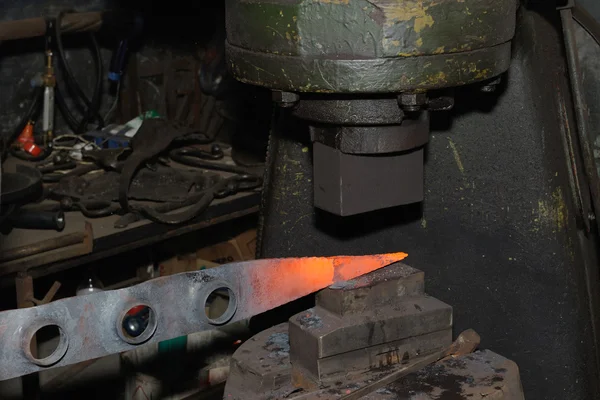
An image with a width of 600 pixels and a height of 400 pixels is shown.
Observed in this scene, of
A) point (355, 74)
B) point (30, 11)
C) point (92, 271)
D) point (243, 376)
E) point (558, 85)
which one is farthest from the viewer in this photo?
point (30, 11)

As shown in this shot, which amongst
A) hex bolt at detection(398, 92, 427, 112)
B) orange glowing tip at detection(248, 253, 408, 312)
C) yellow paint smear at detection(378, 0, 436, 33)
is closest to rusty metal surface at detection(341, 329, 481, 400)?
orange glowing tip at detection(248, 253, 408, 312)

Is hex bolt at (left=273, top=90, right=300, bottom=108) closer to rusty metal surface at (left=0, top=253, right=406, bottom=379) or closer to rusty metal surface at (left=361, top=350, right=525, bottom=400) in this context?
rusty metal surface at (left=0, top=253, right=406, bottom=379)

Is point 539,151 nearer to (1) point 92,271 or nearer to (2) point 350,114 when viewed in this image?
(2) point 350,114

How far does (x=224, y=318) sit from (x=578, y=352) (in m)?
0.58

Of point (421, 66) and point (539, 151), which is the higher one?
point (421, 66)

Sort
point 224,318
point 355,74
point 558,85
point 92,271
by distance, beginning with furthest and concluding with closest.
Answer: point 92,271
point 558,85
point 224,318
point 355,74

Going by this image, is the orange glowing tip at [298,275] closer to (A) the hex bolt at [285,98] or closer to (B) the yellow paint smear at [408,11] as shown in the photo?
(A) the hex bolt at [285,98]

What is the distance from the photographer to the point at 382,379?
122 centimetres

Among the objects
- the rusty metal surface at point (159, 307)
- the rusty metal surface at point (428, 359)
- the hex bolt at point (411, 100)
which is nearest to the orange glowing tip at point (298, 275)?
the rusty metal surface at point (159, 307)

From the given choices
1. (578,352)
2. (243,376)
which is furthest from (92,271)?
(578,352)

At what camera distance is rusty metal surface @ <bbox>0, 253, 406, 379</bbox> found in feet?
3.22

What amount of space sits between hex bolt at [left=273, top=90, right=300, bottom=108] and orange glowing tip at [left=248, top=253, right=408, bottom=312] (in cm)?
23

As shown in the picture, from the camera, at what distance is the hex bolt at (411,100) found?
3.49 feet

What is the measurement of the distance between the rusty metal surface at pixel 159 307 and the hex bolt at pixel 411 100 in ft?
1.00
